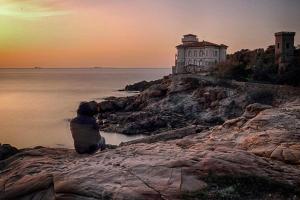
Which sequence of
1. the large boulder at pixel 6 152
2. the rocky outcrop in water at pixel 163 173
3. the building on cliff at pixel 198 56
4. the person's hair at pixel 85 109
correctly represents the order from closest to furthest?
1. the rocky outcrop in water at pixel 163 173
2. the person's hair at pixel 85 109
3. the large boulder at pixel 6 152
4. the building on cliff at pixel 198 56

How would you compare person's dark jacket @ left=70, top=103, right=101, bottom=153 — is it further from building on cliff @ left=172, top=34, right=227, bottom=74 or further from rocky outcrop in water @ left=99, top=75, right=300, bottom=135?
building on cliff @ left=172, top=34, right=227, bottom=74

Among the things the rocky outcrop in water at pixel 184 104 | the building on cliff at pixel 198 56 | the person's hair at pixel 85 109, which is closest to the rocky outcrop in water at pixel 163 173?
the person's hair at pixel 85 109

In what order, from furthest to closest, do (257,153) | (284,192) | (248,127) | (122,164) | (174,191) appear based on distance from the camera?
(248,127) < (257,153) < (122,164) < (284,192) < (174,191)

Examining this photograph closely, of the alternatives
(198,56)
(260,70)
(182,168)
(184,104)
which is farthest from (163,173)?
(198,56)

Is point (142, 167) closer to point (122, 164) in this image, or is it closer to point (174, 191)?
point (122, 164)

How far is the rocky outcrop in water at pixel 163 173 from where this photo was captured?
1059 centimetres

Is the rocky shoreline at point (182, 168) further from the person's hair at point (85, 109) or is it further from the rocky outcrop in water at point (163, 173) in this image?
the person's hair at point (85, 109)

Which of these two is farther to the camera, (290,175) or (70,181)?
(290,175)

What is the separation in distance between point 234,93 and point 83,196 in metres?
50.1

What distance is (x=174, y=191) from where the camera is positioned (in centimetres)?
1041

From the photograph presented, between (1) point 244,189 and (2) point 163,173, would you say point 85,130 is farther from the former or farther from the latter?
(1) point 244,189

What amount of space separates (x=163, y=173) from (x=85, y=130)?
4193 mm

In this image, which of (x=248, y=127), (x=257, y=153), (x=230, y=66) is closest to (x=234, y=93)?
(x=230, y=66)

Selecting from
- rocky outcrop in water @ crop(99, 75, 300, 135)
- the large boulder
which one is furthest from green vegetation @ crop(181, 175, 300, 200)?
rocky outcrop in water @ crop(99, 75, 300, 135)
